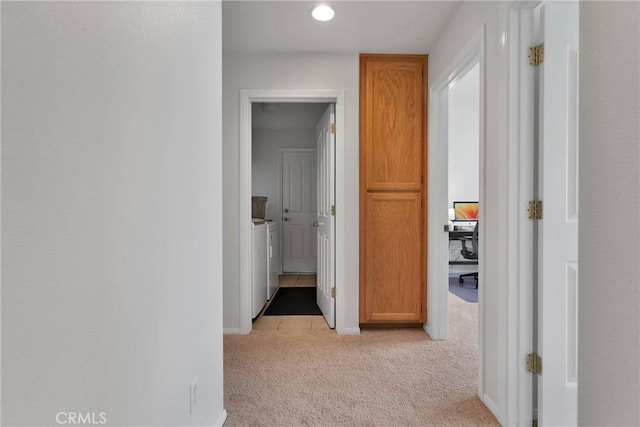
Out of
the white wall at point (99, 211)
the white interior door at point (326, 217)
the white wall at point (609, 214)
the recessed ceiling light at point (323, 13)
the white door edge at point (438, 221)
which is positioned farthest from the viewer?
the white interior door at point (326, 217)

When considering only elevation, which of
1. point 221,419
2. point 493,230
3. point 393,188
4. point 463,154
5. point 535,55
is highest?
point 463,154

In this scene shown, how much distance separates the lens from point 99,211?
743 mm

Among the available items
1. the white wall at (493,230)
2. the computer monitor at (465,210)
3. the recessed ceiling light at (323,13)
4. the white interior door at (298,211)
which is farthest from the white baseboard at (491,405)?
the white interior door at (298,211)

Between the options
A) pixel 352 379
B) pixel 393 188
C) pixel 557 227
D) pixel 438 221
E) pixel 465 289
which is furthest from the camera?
pixel 465 289

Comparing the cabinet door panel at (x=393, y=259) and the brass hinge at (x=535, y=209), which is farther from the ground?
the brass hinge at (x=535, y=209)

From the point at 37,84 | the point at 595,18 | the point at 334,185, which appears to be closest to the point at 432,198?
the point at 334,185

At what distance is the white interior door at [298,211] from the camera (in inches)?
226

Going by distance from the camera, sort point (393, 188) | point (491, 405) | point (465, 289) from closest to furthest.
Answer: point (491, 405) < point (393, 188) < point (465, 289)

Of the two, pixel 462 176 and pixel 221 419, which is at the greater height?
pixel 462 176

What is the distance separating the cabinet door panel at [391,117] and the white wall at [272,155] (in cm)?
285

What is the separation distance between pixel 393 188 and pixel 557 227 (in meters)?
1.48

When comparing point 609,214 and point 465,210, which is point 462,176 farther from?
point 609,214

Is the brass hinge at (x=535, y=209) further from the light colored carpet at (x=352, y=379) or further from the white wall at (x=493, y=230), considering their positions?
the light colored carpet at (x=352, y=379)

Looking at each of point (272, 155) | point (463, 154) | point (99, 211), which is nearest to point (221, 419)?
point (99, 211)
